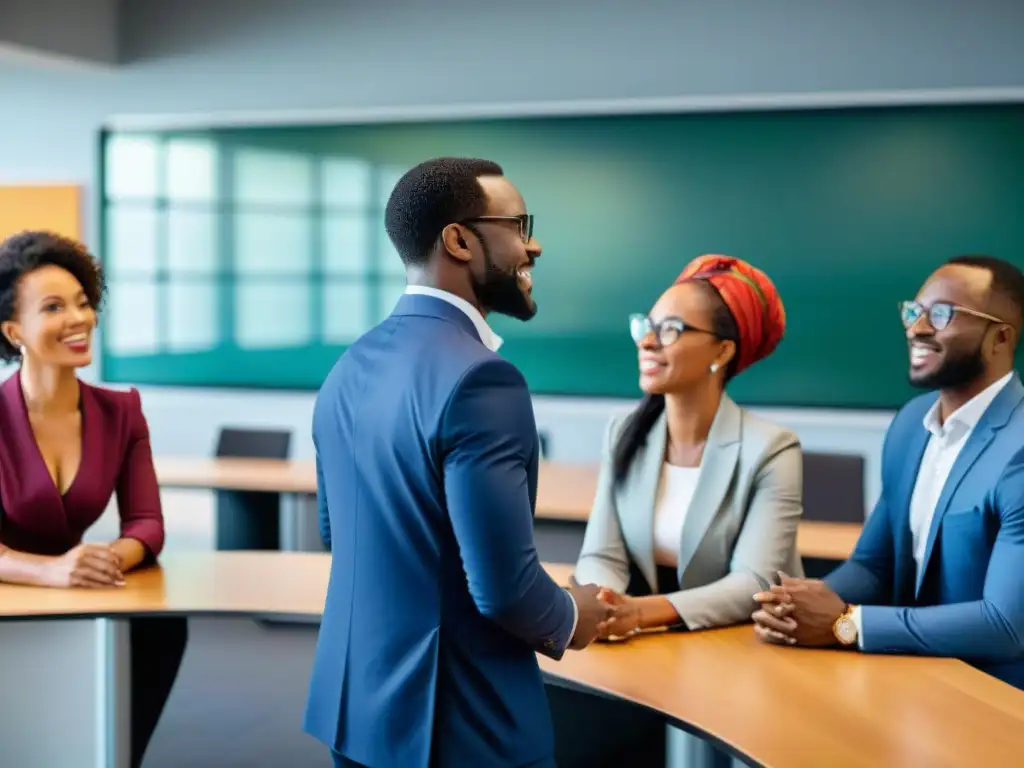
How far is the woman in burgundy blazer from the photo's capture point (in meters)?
2.83

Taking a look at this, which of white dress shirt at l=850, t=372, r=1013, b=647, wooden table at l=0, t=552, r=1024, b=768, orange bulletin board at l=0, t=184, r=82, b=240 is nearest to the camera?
wooden table at l=0, t=552, r=1024, b=768

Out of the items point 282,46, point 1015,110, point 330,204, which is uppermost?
point 282,46

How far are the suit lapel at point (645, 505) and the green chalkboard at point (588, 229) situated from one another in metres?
3.37

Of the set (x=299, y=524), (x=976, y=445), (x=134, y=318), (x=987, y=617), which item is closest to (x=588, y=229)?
(x=299, y=524)

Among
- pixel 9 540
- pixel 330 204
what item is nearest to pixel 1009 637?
pixel 9 540

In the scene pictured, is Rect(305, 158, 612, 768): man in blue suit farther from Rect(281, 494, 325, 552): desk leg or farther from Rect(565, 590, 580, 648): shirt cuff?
Rect(281, 494, 325, 552): desk leg

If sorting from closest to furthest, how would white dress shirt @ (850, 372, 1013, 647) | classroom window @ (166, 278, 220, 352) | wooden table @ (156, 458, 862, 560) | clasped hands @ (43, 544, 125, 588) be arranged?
white dress shirt @ (850, 372, 1013, 647), clasped hands @ (43, 544, 125, 588), wooden table @ (156, 458, 862, 560), classroom window @ (166, 278, 220, 352)

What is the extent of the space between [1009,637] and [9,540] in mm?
2246

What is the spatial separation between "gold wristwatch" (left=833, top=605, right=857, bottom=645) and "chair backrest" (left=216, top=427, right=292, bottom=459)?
11.5 ft

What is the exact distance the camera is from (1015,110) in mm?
5547

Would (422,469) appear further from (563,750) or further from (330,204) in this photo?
(330,204)

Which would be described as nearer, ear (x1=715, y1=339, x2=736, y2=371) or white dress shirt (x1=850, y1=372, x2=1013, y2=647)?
white dress shirt (x1=850, y1=372, x2=1013, y2=647)

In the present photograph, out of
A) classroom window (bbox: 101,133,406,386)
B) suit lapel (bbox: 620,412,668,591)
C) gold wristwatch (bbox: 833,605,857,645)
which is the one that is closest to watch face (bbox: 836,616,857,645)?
gold wristwatch (bbox: 833,605,857,645)

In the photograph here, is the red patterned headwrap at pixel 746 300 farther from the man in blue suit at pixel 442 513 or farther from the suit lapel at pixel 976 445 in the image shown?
the man in blue suit at pixel 442 513
